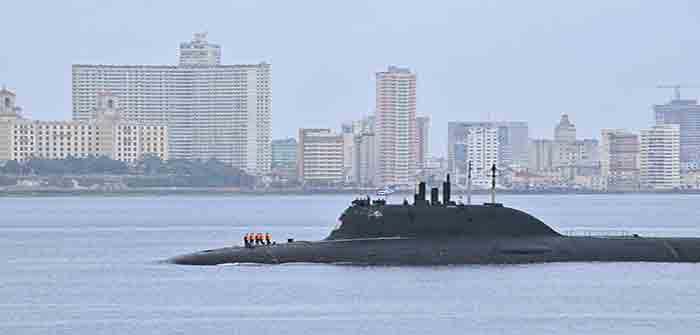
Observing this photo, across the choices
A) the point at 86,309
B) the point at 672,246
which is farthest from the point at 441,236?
the point at 86,309

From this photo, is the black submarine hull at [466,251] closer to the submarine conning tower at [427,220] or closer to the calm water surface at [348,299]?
the submarine conning tower at [427,220]

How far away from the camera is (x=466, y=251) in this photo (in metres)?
56.6

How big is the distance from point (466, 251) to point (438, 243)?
2.94ft

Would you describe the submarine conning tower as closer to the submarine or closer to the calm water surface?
the submarine

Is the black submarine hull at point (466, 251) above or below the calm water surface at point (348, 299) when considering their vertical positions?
above

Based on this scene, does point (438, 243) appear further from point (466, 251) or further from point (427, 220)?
point (466, 251)

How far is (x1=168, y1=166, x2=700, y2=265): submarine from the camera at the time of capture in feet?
185

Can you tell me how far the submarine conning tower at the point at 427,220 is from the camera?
57.1m

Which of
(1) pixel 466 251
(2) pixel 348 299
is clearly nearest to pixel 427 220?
(1) pixel 466 251

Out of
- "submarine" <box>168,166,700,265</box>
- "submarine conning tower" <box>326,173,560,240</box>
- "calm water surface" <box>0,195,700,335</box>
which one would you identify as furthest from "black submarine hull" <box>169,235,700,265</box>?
"calm water surface" <box>0,195,700,335</box>

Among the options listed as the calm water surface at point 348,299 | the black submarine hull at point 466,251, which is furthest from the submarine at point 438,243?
the calm water surface at point 348,299

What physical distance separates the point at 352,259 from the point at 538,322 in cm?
1042

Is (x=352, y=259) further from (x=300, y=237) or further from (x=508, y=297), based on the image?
(x=300, y=237)

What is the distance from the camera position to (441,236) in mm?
57219
